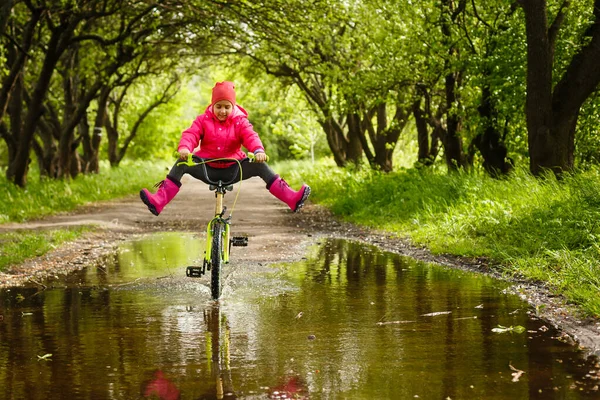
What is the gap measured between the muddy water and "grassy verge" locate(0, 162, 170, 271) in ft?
5.37

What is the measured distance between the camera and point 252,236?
1427cm

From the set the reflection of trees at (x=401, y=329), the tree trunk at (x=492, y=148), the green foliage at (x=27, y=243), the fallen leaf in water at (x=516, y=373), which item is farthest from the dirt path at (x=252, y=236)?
the tree trunk at (x=492, y=148)

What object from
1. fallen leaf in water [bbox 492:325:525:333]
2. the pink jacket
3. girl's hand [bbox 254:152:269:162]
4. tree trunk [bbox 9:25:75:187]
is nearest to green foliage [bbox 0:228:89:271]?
the pink jacket

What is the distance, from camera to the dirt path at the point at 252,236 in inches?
284

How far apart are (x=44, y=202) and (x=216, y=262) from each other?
13957 mm

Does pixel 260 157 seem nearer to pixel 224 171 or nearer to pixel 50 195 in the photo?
pixel 224 171

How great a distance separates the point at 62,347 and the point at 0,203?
13.5m

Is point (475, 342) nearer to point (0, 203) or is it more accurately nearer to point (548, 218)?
point (548, 218)

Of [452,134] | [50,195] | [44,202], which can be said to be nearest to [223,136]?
[452,134]

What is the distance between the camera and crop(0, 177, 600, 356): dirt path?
7203 millimetres

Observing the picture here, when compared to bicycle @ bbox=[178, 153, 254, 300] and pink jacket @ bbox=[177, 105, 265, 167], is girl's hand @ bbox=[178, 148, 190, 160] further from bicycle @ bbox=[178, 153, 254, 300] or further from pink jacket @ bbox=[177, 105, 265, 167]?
pink jacket @ bbox=[177, 105, 265, 167]

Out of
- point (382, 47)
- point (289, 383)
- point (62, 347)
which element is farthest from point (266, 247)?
point (382, 47)

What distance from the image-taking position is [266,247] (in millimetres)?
12461

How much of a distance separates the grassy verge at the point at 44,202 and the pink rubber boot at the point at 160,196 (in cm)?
23
